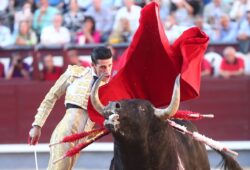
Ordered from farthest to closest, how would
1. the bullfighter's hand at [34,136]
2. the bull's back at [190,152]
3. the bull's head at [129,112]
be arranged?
the bullfighter's hand at [34,136]
the bull's back at [190,152]
the bull's head at [129,112]

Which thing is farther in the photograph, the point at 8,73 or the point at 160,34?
the point at 8,73

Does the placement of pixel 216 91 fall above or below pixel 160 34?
below

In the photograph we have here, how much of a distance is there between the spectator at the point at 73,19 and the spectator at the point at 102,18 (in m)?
0.11

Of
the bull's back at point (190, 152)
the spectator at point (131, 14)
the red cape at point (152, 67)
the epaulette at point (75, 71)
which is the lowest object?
the bull's back at point (190, 152)

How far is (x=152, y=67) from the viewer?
5391 millimetres

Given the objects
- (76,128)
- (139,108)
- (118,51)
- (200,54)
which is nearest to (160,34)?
(200,54)

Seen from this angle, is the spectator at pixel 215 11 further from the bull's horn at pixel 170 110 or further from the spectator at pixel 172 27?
the bull's horn at pixel 170 110

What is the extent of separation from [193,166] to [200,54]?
0.73 meters

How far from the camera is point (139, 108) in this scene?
4.80 m

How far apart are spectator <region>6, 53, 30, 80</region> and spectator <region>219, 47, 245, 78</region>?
7.19 ft

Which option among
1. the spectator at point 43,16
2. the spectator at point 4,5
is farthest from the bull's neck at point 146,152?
the spectator at point 4,5

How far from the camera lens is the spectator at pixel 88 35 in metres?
10.4

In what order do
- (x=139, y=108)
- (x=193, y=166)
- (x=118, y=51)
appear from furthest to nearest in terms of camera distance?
(x=118, y=51) < (x=193, y=166) < (x=139, y=108)

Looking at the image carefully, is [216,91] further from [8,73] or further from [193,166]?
[193,166]
